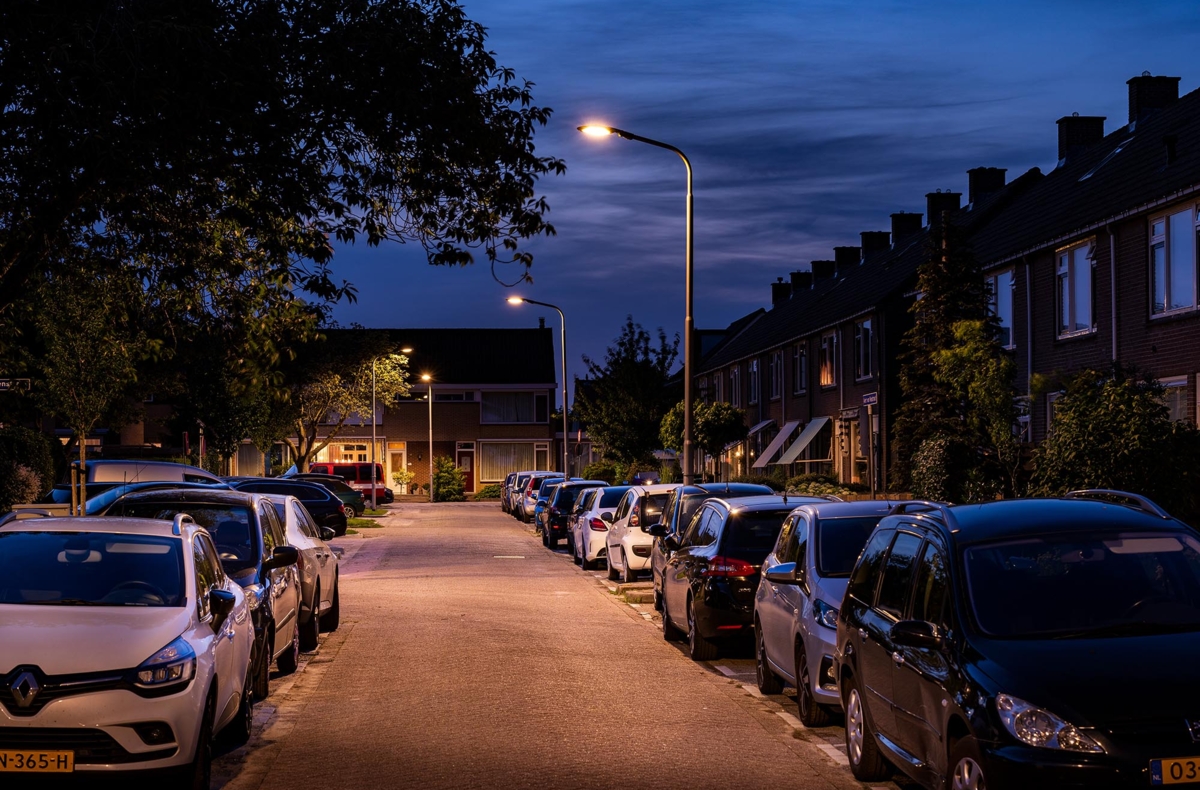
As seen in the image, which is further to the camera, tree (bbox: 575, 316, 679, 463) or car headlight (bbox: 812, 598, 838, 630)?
tree (bbox: 575, 316, 679, 463)

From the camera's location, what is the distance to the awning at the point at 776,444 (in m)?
48.8

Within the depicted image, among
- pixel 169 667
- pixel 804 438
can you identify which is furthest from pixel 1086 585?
pixel 804 438

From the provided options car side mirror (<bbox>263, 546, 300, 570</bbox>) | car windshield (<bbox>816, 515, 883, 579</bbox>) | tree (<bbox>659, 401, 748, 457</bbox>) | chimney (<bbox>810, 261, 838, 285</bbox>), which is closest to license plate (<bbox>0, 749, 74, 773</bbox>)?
car side mirror (<bbox>263, 546, 300, 570</bbox>)

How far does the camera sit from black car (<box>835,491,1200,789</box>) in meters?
5.93

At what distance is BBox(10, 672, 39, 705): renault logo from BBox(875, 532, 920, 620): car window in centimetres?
458

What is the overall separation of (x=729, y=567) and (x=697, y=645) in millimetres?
1052

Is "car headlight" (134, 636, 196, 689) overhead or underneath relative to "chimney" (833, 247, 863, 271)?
underneath

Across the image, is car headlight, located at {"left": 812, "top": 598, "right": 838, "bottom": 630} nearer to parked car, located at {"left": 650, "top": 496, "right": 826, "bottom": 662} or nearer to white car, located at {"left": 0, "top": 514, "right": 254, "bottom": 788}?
parked car, located at {"left": 650, "top": 496, "right": 826, "bottom": 662}

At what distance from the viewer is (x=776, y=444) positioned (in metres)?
49.6

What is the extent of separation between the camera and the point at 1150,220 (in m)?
24.9

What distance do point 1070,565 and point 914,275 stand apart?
3279 cm

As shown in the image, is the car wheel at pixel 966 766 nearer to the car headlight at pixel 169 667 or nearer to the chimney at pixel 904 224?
the car headlight at pixel 169 667

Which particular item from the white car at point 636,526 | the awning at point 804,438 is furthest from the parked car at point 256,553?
the awning at point 804,438

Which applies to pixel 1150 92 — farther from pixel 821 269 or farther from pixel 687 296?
pixel 821 269
